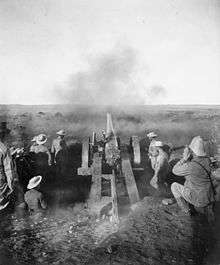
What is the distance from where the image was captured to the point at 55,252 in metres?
3.43

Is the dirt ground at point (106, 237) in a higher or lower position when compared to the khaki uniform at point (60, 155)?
lower

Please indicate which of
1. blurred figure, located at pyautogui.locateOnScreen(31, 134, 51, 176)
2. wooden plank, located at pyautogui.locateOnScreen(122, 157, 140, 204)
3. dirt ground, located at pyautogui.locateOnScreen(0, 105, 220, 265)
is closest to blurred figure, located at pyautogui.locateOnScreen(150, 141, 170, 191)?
dirt ground, located at pyautogui.locateOnScreen(0, 105, 220, 265)

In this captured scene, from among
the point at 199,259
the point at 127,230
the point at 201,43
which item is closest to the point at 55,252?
the point at 127,230

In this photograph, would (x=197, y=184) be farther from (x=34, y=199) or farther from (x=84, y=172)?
(x=84, y=172)

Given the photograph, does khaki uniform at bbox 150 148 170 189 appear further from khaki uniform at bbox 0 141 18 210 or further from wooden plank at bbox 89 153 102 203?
khaki uniform at bbox 0 141 18 210

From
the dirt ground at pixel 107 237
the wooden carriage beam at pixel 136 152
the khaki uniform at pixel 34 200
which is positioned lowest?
the dirt ground at pixel 107 237

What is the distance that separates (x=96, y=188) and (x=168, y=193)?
4.50 ft

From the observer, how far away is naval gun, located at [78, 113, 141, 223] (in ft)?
14.6

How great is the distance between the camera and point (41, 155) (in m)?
6.25

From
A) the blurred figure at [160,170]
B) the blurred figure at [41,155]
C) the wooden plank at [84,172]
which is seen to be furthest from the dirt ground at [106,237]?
the blurred figure at [41,155]

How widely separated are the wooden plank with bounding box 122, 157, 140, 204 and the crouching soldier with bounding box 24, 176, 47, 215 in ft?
4.76

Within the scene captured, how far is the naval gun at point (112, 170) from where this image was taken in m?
4.46

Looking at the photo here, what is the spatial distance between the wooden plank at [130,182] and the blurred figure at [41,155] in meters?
1.82

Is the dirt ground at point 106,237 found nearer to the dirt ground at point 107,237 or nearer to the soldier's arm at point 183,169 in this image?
the dirt ground at point 107,237
